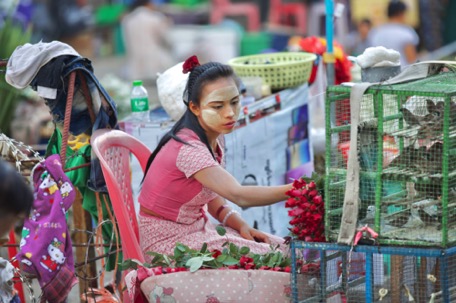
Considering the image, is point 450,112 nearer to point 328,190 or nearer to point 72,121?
point 328,190

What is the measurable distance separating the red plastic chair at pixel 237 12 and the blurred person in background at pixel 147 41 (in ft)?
4.03

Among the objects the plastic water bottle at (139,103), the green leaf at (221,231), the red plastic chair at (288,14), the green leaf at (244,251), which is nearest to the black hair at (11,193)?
the green leaf at (244,251)

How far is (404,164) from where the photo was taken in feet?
11.4

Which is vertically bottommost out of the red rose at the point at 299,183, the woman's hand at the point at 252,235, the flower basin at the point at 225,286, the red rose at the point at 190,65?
the flower basin at the point at 225,286

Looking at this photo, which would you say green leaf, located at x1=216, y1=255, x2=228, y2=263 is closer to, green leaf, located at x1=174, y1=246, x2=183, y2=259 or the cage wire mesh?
green leaf, located at x1=174, y1=246, x2=183, y2=259

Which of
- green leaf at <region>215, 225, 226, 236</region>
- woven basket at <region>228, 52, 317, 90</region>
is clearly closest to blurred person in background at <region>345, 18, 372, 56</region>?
woven basket at <region>228, 52, 317, 90</region>

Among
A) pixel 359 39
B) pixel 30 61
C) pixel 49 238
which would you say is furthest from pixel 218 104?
pixel 359 39

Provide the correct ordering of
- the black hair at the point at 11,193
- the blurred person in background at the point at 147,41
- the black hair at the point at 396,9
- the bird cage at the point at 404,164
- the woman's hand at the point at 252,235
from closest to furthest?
the black hair at the point at 11,193 < the bird cage at the point at 404,164 < the woman's hand at the point at 252,235 < the black hair at the point at 396,9 < the blurred person in background at the point at 147,41

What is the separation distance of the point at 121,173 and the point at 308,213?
132cm

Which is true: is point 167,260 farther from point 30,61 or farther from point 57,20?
point 57,20

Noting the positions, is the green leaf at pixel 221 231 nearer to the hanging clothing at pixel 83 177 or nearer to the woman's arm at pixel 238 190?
the woman's arm at pixel 238 190

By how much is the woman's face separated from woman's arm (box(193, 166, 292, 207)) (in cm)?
24

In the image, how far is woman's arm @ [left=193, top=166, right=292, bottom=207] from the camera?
3977 millimetres

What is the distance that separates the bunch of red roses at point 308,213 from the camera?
141 inches
